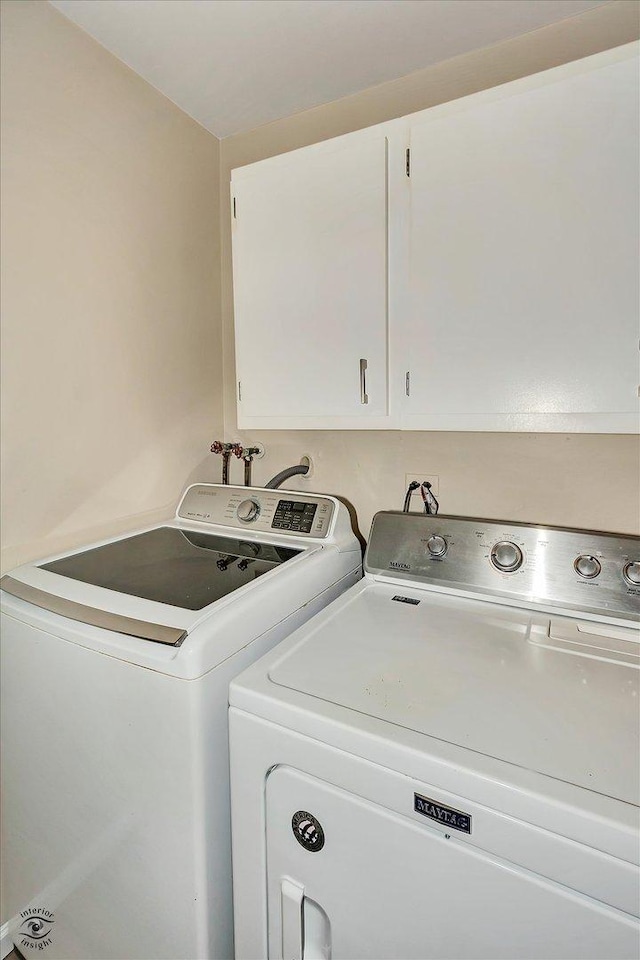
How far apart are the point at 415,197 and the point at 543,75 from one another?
339 mm

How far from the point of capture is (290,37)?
4.71 feet

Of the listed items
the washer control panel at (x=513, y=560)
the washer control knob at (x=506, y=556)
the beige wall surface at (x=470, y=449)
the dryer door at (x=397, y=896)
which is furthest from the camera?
the beige wall surface at (x=470, y=449)

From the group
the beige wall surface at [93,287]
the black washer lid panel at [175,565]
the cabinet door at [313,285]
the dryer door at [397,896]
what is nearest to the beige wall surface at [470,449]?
the beige wall surface at [93,287]

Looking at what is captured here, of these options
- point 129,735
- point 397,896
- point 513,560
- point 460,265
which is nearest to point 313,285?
point 460,265

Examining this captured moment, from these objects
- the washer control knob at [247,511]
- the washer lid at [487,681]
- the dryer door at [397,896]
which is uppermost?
the washer control knob at [247,511]

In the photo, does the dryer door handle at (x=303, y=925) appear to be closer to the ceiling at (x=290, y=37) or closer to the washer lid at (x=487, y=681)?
the washer lid at (x=487, y=681)

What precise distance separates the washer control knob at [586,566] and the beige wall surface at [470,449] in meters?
0.30

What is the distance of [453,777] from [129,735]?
66cm

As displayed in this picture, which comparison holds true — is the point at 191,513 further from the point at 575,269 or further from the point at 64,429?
the point at 575,269

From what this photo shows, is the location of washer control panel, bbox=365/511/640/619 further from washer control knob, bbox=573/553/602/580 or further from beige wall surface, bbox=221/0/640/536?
beige wall surface, bbox=221/0/640/536

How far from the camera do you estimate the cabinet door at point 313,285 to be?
131 centimetres

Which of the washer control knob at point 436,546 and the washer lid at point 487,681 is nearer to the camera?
the washer lid at point 487,681

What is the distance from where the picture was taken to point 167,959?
1060mm

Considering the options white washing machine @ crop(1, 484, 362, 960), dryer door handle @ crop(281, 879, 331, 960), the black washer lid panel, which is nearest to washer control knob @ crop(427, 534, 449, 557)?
white washing machine @ crop(1, 484, 362, 960)
